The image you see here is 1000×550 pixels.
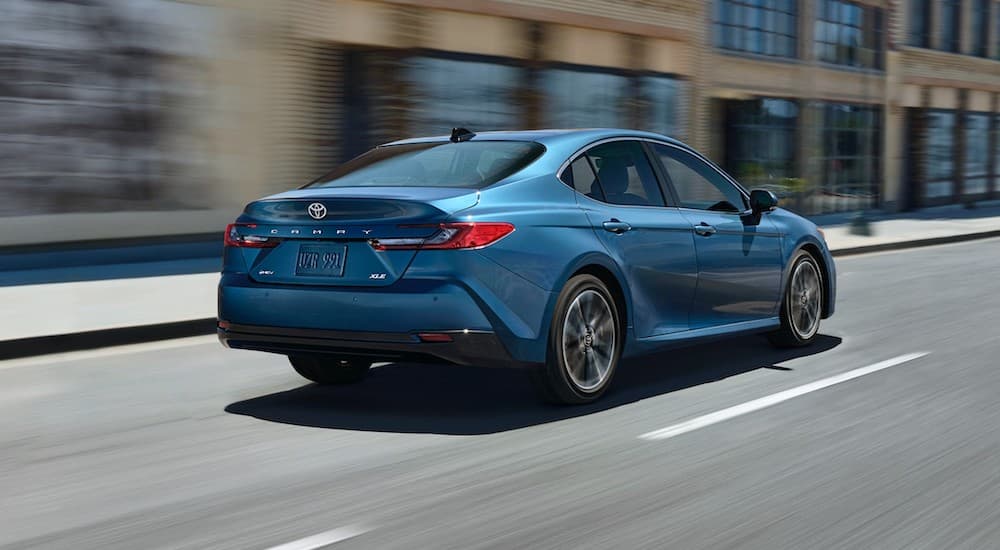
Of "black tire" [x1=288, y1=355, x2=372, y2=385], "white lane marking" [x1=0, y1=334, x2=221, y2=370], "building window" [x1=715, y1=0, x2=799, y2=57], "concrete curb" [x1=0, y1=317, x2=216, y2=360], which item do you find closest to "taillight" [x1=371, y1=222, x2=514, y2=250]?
"black tire" [x1=288, y1=355, x2=372, y2=385]

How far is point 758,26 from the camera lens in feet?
93.2

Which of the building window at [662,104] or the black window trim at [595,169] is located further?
the building window at [662,104]

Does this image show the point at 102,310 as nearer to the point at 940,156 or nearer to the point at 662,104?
the point at 662,104

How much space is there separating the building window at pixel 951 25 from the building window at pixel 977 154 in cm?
230

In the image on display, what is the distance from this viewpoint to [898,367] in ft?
26.6

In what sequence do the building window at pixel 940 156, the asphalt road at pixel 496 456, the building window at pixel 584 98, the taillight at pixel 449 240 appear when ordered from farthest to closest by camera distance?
1. the building window at pixel 940 156
2. the building window at pixel 584 98
3. the taillight at pixel 449 240
4. the asphalt road at pixel 496 456

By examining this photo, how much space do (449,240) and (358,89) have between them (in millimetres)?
12458

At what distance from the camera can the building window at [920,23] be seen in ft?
117

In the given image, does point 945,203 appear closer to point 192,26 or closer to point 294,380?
point 192,26

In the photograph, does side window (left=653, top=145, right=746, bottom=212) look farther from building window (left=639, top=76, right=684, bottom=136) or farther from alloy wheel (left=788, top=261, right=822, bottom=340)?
building window (left=639, top=76, right=684, bottom=136)

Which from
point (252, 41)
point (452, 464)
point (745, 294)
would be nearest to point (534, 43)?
point (252, 41)

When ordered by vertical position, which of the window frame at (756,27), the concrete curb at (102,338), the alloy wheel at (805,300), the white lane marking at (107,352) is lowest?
the white lane marking at (107,352)

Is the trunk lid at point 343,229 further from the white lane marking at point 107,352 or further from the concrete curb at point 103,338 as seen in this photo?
the concrete curb at point 103,338

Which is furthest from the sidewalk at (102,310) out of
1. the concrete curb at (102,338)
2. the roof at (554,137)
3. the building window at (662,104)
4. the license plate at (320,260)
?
the building window at (662,104)
